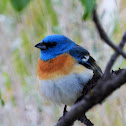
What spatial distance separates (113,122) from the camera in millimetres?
2590

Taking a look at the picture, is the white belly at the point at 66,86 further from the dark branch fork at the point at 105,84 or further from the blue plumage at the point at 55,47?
the dark branch fork at the point at 105,84

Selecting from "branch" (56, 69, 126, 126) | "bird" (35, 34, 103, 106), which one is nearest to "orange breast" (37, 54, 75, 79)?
"bird" (35, 34, 103, 106)

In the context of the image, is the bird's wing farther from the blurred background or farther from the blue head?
the blurred background

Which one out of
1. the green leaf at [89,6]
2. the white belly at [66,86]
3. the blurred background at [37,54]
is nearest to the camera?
the green leaf at [89,6]

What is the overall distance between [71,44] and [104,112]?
2.39 ft

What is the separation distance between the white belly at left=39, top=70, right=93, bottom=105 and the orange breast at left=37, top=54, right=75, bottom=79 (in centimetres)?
3

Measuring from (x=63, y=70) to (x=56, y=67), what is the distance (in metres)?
0.07

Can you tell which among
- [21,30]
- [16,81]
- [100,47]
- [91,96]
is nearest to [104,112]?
[100,47]

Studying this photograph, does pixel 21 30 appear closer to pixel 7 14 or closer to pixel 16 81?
pixel 7 14

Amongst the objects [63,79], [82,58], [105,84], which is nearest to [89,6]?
[105,84]

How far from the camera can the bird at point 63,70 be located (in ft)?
5.99

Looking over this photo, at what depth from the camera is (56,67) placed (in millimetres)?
1891

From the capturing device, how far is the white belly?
1819 millimetres

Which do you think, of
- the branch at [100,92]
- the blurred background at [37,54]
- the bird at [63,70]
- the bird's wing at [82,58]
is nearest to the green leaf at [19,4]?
the branch at [100,92]
